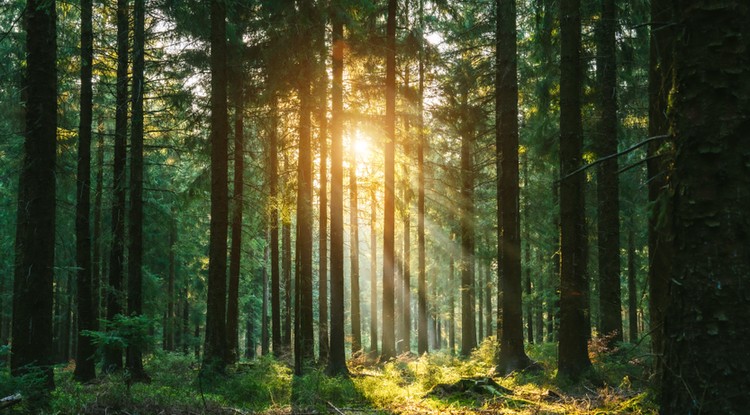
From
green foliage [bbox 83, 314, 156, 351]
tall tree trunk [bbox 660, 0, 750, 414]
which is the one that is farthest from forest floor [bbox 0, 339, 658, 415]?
tall tree trunk [bbox 660, 0, 750, 414]

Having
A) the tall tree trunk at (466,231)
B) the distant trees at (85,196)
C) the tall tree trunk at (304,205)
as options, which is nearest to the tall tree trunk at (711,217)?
the tall tree trunk at (304,205)

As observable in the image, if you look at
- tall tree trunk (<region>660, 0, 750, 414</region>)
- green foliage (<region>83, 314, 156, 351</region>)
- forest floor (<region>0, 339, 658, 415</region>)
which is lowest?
forest floor (<region>0, 339, 658, 415</region>)

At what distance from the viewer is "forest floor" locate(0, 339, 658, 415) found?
22.2 ft

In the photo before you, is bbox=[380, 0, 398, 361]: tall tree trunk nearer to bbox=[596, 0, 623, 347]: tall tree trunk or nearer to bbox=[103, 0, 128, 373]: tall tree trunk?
bbox=[596, 0, 623, 347]: tall tree trunk

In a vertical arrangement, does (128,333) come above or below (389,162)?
below

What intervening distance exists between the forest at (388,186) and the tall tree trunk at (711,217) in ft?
0.04

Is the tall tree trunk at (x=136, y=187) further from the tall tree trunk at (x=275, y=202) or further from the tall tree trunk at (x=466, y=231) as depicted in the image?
the tall tree trunk at (x=466, y=231)

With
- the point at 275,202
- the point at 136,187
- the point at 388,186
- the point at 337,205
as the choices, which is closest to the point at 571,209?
the point at 337,205

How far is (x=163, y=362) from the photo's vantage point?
2081cm

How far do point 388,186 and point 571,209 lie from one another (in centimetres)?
720

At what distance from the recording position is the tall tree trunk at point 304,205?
Result: 1200 centimetres

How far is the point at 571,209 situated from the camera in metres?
9.73

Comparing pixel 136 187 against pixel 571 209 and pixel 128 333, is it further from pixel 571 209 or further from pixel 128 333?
pixel 571 209

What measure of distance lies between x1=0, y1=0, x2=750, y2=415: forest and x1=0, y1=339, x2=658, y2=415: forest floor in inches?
2.9
